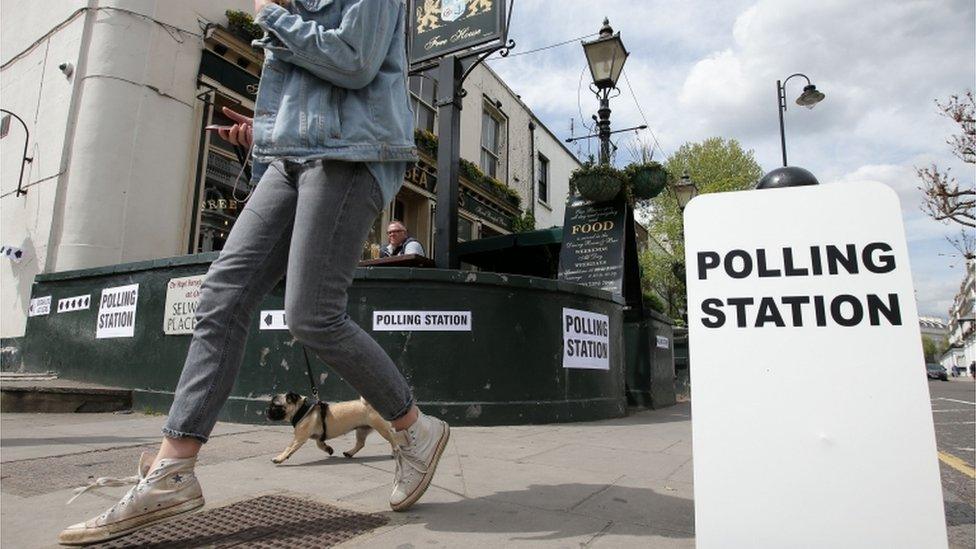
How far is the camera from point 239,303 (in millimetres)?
1918

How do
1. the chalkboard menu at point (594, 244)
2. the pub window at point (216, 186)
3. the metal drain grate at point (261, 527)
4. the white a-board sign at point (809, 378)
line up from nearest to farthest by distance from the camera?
the white a-board sign at point (809, 378)
the metal drain grate at point (261, 527)
the chalkboard menu at point (594, 244)
the pub window at point (216, 186)

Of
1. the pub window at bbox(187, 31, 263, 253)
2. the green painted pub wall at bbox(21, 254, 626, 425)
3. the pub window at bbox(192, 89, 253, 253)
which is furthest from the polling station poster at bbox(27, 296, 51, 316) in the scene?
the pub window at bbox(192, 89, 253, 253)

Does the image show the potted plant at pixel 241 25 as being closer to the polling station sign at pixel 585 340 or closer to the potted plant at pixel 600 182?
the potted plant at pixel 600 182

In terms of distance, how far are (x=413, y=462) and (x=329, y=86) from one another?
1350mm

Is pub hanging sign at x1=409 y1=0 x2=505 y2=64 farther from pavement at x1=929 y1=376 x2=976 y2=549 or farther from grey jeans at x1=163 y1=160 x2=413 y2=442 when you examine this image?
pavement at x1=929 y1=376 x2=976 y2=549

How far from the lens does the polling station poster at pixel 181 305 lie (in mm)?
5141

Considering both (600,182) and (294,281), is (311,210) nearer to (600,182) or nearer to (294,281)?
(294,281)

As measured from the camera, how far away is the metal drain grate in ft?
5.70

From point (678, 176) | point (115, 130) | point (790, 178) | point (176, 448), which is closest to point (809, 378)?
point (790, 178)

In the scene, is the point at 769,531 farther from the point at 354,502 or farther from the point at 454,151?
the point at 454,151

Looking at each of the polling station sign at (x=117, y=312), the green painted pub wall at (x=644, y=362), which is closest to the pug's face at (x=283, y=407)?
the polling station sign at (x=117, y=312)

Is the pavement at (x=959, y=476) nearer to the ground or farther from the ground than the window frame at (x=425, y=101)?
nearer to the ground

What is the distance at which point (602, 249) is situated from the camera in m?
8.58

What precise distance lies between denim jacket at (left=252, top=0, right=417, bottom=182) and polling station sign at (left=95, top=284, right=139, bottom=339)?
4.56 meters
